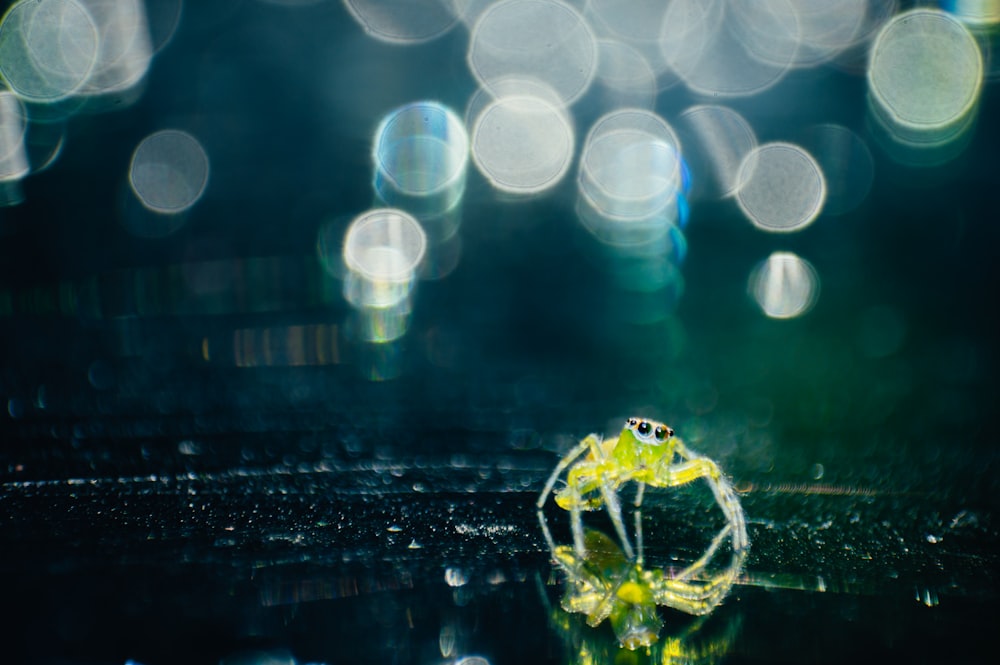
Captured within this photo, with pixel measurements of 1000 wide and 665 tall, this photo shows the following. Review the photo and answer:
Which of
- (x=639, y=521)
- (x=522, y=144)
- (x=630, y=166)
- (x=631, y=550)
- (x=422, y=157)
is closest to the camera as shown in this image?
(x=631, y=550)

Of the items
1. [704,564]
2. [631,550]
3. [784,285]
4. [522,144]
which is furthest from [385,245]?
[704,564]

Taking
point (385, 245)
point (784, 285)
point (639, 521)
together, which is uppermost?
point (385, 245)

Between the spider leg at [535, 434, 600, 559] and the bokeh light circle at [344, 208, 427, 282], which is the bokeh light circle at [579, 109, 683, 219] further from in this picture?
the spider leg at [535, 434, 600, 559]

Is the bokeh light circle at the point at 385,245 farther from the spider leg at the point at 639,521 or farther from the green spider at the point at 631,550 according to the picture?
the green spider at the point at 631,550

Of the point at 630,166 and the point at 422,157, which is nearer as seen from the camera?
the point at 422,157

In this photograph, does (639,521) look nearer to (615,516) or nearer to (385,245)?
(615,516)

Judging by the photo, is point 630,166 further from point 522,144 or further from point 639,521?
point 639,521

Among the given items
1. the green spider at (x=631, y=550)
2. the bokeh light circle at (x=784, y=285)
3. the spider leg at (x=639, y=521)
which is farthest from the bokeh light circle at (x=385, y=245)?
the green spider at (x=631, y=550)

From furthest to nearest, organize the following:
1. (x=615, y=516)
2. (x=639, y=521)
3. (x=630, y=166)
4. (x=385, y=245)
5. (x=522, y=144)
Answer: (x=522, y=144) < (x=630, y=166) < (x=385, y=245) < (x=639, y=521) < (x=615, y=516)

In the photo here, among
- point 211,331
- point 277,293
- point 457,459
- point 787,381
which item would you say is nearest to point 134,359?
point 211,331

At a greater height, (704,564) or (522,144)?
(522,144)
